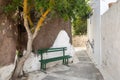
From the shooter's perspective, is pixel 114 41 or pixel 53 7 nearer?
pixel 114 41

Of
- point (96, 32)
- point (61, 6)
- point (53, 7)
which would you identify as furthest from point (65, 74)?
point (96, 32)

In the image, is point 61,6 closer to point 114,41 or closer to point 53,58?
point 114,41

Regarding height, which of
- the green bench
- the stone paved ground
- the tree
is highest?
the tree

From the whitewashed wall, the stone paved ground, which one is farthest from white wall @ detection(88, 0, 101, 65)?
the whitewashed wall

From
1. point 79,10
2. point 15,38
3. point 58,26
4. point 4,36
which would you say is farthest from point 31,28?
point 58,26

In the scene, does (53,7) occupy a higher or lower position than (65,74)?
higher

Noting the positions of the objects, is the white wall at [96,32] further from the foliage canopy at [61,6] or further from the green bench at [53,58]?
the foliage canopy at [61,6]

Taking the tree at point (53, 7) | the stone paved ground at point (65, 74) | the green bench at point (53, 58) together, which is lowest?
the stone paved ground at point (65, 74)

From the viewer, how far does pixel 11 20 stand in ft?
25.2

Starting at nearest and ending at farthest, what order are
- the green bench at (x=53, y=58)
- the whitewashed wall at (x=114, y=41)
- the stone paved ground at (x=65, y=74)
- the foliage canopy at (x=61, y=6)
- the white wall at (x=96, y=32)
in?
the whitewashed wall at (x=114, y=41) < the foliage canopy at (x=61, y=6) < the stone paved ground at (x=65, y=74) < the green bench at (x=53, y=58) < the white wall at (x=96, y=32)

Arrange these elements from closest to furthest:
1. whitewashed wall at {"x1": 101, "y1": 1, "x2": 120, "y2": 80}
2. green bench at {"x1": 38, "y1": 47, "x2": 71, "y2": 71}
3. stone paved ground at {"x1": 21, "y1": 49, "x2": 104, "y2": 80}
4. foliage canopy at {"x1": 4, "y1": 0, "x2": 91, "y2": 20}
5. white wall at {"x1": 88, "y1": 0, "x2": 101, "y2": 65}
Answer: whitewashed wall at {"x1": 101, "y1": 1, "x2": 120, "y2": 80} < foliage canopy at {"x1": 4, "y1": 0, "x2": 91, "y2": 20} < stone paved ground at {"x1": 21, "y1": 49, "x2": 104, "y2": 80} < green bench at {"x1": 38, "y1": 47, "x2": 71, "y2": 71} < white wall at {"x1": 88, "y1": 0, "x2": 101, "y2": 65}

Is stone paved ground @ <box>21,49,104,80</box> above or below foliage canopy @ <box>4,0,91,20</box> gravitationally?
below

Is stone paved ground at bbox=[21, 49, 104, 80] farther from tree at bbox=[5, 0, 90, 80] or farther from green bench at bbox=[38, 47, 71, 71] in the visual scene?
tree at bbox=[5, 0, 90, 80]

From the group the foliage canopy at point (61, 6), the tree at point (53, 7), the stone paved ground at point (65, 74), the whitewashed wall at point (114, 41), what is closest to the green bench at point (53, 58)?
the stone paved ground at point (65, 74)
